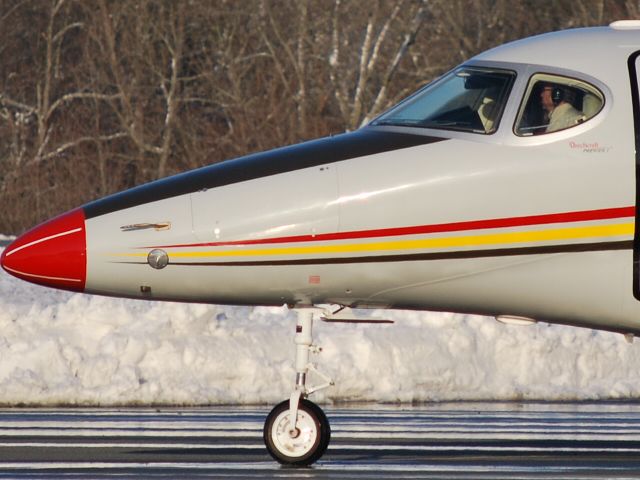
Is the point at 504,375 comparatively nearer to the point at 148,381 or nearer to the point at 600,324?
the point at 148,381

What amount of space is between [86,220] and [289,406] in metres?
1.83

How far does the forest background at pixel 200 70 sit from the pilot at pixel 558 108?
20.4 meters

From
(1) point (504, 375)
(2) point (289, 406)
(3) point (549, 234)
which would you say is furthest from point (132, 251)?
(1) point (504, 375)

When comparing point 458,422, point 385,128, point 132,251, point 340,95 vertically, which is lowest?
point 458,422

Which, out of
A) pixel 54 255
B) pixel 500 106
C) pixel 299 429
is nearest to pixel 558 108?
pixel 500 106

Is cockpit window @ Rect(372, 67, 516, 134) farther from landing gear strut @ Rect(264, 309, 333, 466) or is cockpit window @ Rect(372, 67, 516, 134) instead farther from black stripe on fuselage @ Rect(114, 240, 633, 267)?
landing gear strut @ Rect(264, 309, 333, 466)

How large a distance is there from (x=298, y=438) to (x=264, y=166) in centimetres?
183

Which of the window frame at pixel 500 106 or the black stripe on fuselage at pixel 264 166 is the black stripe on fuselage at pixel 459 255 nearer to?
the black stripe on fuselage at pixel 264 166

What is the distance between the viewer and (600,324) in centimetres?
966

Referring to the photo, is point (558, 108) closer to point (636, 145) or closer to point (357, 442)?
point (636, 145)

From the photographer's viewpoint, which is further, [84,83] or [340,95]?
[84,83]

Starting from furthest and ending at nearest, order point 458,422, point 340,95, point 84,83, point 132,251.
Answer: point 84,83 < point 340,95 < point 458,422 < point 132,251

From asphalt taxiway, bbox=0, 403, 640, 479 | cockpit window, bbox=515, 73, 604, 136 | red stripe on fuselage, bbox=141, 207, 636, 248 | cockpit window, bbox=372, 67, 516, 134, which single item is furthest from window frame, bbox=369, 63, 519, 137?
asphalt taxiway, bbox=0, 403, 640, 479

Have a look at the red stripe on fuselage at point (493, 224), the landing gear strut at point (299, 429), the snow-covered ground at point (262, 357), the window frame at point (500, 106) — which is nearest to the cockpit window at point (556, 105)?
the window frame at point (500, 106)
